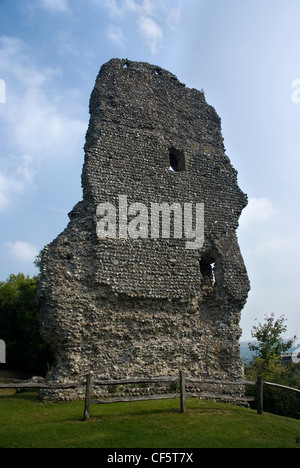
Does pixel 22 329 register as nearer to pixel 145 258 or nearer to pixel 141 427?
pixel 145 258

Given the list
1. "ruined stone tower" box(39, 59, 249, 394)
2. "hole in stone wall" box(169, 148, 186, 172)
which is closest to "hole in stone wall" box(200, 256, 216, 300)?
"ruined stone tower" box(39, 59, 249, 394)

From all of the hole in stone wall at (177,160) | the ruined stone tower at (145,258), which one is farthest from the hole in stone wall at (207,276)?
the hole in stone wall at (177,160)

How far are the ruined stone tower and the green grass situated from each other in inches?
58.5

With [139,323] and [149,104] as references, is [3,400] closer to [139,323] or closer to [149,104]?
[139,323]

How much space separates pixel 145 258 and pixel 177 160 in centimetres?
464

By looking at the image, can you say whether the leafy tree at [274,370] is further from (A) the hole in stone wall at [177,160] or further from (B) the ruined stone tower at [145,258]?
(A) the hole in stone wall at [177,160]

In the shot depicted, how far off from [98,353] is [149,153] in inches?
275

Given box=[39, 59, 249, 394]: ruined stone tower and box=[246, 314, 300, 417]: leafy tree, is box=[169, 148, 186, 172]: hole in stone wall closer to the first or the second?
box=[39, 59, 249, 394]: ruined stone tower

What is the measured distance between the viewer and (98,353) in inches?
435

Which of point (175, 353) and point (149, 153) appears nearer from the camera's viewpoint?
point (175, 353)

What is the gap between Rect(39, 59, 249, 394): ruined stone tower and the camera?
11.2 meters

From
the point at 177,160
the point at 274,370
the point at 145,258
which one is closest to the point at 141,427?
the point at 145,258

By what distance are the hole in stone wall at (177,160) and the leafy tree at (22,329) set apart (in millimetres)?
14428
